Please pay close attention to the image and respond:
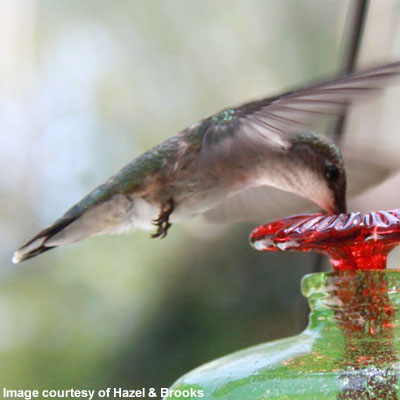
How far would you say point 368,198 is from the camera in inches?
87.0

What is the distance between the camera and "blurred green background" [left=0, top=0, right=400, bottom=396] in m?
2.71

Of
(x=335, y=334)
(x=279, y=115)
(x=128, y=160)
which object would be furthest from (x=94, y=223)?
(x=128, y=160)

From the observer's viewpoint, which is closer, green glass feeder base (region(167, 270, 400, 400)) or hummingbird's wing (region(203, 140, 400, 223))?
green glass feeder base (region(167, 270, 400, 400))

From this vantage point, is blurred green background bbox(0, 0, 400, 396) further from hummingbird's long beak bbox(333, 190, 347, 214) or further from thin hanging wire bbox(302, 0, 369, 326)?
hummingbird's long beak bbox(333, 190, 347, 214)

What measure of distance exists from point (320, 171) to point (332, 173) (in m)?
0.02

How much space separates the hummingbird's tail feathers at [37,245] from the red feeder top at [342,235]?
0.44 m

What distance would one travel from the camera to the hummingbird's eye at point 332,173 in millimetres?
1083

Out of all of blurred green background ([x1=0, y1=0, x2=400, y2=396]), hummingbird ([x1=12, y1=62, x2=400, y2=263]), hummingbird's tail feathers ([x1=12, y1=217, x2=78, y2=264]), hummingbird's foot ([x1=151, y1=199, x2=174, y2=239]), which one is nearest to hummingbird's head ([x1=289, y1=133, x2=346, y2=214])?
hummingbird ([x1=12, y1=62, x2=400, y2=263])

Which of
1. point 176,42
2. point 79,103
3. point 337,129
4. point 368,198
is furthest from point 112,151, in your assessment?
point 337,129

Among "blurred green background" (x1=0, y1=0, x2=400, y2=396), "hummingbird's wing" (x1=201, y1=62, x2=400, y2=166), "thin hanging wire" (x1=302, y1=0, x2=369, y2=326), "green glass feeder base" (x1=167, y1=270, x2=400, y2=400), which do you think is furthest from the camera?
"blurred green background" (x1=0, y1=0, x2=400, y2=396)

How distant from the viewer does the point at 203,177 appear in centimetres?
117

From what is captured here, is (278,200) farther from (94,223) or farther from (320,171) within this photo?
(94,223)

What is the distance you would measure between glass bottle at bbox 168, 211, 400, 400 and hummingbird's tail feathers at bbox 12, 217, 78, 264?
14.8 inches

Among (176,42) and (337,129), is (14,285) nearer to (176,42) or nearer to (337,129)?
(176,42)
